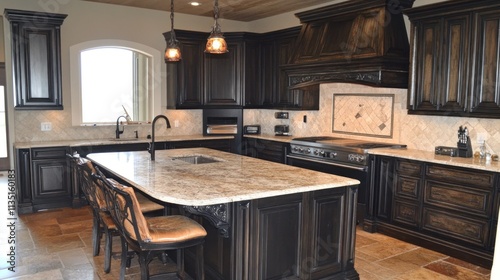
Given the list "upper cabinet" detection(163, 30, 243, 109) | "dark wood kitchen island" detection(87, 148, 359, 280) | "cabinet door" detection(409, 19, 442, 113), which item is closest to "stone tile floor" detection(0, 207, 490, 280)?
"dark wood kitchen island" detection(87, 148, 359, 280)

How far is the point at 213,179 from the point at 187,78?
4.00 meters

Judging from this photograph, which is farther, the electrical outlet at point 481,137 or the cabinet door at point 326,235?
the electrical outlet at point 481,137

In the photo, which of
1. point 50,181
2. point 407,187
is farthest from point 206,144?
point 407,187

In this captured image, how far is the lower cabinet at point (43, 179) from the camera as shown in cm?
566

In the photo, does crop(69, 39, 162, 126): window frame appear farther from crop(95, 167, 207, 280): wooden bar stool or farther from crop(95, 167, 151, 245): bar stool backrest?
crop(95, 167, 151, 245): bar stool backrest

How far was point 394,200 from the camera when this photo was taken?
4.86 metres

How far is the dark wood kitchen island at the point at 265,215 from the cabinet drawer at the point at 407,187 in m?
1.46

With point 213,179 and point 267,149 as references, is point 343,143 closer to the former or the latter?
point 267,149

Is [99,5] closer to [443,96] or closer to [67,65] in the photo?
[67,65]

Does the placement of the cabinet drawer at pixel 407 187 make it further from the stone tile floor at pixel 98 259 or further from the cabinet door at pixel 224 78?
the cabinet door at pixel 224 78

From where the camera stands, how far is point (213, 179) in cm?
336

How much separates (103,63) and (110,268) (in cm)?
496

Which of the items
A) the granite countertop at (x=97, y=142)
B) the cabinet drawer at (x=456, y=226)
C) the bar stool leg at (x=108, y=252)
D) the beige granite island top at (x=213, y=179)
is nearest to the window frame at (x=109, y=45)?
the granite countertop at (x=97, y=142)

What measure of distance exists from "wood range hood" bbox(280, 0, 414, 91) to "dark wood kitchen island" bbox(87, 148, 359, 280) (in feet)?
6.42
